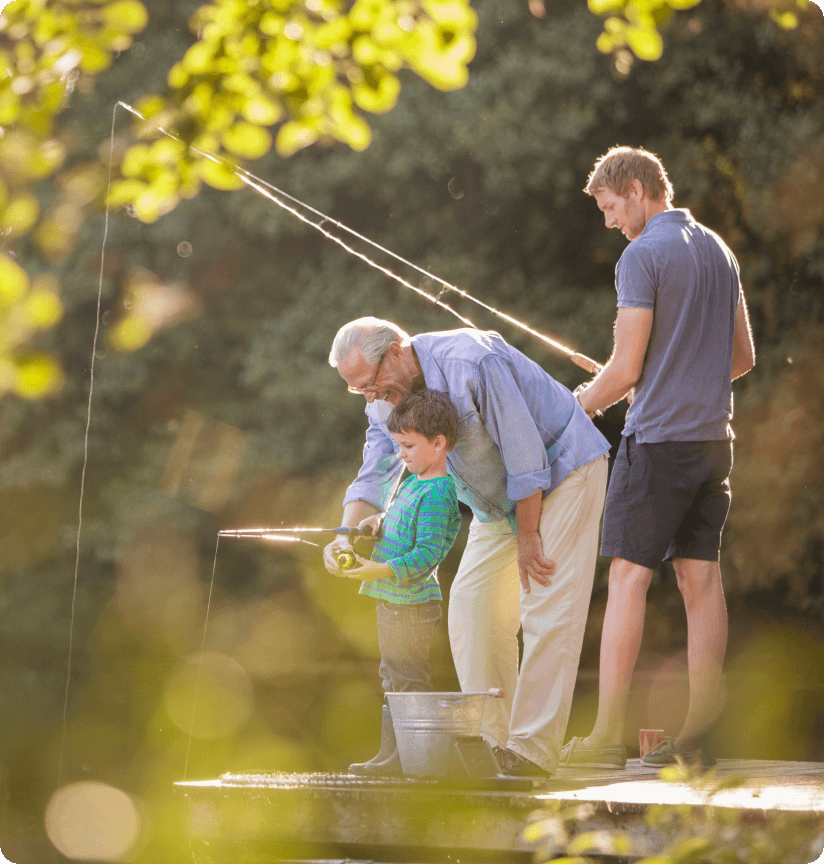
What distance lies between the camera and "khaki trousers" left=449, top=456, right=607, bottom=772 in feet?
10.3

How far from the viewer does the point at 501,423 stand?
123 inches

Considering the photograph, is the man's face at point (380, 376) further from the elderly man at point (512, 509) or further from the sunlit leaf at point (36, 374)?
the sunlit leaf at point (36, 374)

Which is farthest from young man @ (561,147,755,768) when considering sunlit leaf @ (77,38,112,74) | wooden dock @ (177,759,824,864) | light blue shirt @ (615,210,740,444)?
sunlit leaf @ (77,38,112,74)

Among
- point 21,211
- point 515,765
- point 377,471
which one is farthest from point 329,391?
point 21,211

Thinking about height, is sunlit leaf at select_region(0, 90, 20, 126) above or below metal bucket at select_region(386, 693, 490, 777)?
above

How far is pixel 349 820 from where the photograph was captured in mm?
2896

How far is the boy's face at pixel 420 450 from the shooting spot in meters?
3.15

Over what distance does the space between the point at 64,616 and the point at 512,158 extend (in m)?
6.84

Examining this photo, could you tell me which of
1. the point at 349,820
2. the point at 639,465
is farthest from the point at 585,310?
the point at 349,820

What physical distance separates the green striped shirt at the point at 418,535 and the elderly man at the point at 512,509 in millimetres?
94

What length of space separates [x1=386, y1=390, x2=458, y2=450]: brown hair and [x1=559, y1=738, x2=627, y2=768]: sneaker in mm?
1069

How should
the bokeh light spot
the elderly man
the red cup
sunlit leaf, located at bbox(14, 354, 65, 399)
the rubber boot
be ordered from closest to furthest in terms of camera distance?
sunlit leaf, located at bbox(14, 354, 65, 399), the elderly man, the rubber boot, the red cup, the bokeh light spot

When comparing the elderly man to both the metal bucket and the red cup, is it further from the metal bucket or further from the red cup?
the red cup

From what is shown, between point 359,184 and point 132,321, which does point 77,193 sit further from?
point 359,184
